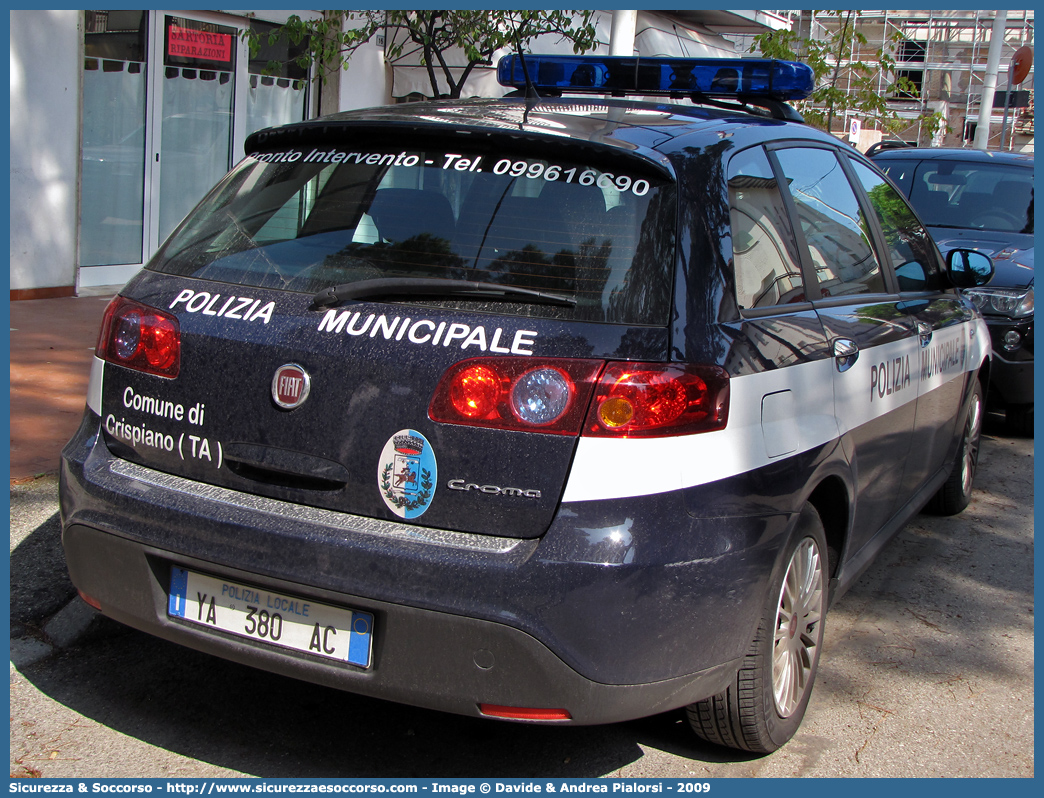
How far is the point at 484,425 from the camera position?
7.98ft

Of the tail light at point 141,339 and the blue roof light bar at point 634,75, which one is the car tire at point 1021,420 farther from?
the tail light at point 141,339

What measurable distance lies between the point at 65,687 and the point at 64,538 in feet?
2.12

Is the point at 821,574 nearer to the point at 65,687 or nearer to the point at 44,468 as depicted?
the point at 65,687

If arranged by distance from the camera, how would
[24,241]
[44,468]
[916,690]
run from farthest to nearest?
[24,241]
[44,468]
[916,690]

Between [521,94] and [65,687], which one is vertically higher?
[521,94]

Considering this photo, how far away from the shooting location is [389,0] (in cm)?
948

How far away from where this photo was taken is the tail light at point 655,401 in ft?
7.95

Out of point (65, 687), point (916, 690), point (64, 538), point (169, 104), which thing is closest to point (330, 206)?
point (64, 538)

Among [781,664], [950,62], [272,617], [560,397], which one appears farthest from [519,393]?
[950,62]

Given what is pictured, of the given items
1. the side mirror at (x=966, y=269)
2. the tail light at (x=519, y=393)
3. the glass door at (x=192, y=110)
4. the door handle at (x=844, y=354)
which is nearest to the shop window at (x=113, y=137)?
the glass door at (x=192, y=110)

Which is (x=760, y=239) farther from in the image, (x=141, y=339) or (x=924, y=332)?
(x=141, y=339)

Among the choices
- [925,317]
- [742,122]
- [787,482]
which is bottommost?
[787,482]

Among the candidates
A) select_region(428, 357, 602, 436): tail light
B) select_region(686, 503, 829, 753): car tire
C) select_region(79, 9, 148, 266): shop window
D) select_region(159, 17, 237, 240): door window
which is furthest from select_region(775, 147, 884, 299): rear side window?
select_region(159, 17, 237, 240): door window

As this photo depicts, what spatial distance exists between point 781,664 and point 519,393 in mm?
1220
